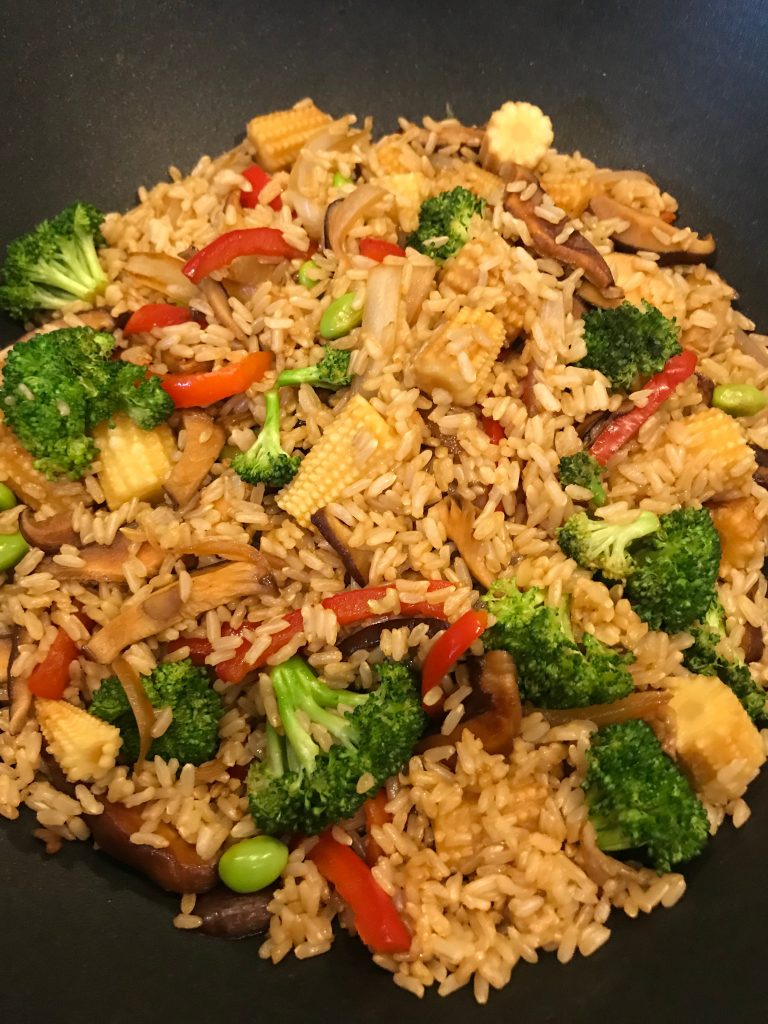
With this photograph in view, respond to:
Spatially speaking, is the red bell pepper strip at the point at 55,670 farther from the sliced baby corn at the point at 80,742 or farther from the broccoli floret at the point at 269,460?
the broccoli floret at the point at 269,460

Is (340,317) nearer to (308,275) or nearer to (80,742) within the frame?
(308,275)

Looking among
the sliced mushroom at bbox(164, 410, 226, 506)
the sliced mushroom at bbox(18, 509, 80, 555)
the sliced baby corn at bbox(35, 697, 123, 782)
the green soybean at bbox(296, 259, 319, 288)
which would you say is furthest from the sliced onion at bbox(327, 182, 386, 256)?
the sliced baby corn at bbox(35, 697, 123, 782)

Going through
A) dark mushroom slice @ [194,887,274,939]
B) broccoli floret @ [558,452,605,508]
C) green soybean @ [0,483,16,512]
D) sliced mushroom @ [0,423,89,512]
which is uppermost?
broccoli floret @ [558,452,605,508]

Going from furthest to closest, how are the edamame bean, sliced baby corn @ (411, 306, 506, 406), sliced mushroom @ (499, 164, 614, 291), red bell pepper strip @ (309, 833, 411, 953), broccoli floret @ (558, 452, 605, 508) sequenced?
sliced mushroom @ (499, 164, 614, 291), broccoli floret @ (558, 452, 605, 508), sliced baby corn @ (411, 306, 506, 406), the edamame bean, red bell pepper strip @ (309, 833, 411, 953)

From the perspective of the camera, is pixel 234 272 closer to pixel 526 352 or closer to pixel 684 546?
pixel 526 352

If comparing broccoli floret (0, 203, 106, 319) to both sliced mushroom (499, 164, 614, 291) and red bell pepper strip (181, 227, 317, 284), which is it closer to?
red bell pepper strip (181, 227, 317, 284)

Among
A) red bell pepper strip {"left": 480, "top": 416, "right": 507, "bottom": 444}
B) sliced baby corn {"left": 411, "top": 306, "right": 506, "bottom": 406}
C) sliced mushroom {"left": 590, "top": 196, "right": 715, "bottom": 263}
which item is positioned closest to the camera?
sliced baby corn {"left": 411, "top": 306, "right": 506, "bottom": 406}

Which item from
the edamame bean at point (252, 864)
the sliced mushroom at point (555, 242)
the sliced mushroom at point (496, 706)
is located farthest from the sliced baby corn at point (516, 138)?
the edamame bean at point (252, 864)
